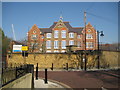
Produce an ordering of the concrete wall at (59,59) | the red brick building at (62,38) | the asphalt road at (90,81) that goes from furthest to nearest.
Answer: the red brick building at (62,38) < the concrete wall at (59,59) < the asphalt road at (90,81)

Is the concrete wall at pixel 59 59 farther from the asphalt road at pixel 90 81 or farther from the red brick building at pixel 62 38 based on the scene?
the red brick building at pixel 62 38

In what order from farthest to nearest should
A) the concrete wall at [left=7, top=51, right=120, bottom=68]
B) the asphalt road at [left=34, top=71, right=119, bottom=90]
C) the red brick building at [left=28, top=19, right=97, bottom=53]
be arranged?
the red brick building at [left=28, top=19, right=97, bottom=53] < the concrete wall at [left=7, top=51, right=120, bottom=68] < the asphalt road at [left=34, top=71, right=119, bottom=90]

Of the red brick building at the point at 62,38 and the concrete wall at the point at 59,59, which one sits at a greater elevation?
the red brick building at the point at 62,38

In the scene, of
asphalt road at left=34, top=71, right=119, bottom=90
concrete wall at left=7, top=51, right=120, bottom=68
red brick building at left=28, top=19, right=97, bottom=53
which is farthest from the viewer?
red brick building at left=28, top=19, right=97, bottom=53

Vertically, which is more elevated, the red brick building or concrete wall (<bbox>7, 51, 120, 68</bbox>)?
the red brick building

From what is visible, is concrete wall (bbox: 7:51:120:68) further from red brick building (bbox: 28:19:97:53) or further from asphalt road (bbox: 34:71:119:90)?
red brick building (bbox: 28:19:97:53)

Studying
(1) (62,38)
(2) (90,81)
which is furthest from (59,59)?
(1) (62,38)

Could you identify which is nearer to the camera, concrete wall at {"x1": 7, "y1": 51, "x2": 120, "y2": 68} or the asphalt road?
the asphalt road

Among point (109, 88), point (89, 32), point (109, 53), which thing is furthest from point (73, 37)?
point (109, 88)

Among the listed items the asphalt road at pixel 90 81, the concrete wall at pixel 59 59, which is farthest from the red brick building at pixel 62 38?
the asphalt road at pixel 90 81

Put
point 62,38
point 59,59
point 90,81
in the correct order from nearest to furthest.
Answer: point 90,81 < point 59,59 < point 62,38

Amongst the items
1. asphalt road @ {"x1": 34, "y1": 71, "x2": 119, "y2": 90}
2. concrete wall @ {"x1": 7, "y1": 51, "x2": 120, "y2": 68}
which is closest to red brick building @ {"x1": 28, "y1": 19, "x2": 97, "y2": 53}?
concrete wall @ {"x1": 7, "y1": 51, "x2": 120, "y2": 68}

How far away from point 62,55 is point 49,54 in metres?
2.49

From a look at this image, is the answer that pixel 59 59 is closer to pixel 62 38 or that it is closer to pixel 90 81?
pixel 90 81
